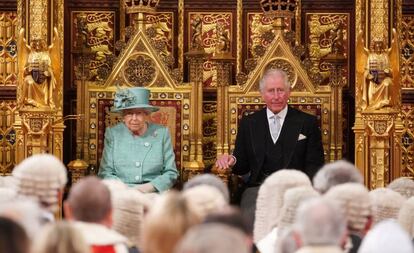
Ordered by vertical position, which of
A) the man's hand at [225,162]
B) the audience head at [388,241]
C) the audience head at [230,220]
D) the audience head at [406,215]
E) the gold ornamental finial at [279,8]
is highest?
the gold ornamental finial at [279,8]

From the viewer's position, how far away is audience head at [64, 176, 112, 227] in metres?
7.06

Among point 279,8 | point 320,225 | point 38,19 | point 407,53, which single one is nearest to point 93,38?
point 38,19

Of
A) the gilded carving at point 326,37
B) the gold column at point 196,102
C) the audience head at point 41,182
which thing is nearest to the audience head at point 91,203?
the audience head at point 41,182

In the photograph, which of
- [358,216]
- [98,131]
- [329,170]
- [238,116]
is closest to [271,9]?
[238,116]

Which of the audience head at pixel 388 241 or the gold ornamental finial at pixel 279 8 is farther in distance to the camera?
the gold ornamental finial at pixel 279 8

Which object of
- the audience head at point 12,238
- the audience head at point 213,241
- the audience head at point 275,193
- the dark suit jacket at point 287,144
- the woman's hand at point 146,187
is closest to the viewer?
the audience head at point 213,241

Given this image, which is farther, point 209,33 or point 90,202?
point 209,33

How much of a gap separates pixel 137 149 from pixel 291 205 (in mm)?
4391

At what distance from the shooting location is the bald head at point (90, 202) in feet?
23.2

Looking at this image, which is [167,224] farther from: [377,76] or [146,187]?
[377,76]

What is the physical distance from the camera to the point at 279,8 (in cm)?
1363

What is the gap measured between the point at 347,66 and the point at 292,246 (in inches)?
295

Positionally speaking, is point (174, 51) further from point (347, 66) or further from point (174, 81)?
point (347, 66)

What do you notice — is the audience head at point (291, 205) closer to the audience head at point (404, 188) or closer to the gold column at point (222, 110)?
the audience head at point (404, 188)
